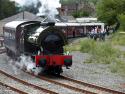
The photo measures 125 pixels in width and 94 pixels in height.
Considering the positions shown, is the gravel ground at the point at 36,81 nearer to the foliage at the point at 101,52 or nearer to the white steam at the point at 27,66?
the white steam at the point at 27,66

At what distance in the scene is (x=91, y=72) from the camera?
64.7 feet

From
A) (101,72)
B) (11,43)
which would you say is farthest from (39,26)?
(11,43)

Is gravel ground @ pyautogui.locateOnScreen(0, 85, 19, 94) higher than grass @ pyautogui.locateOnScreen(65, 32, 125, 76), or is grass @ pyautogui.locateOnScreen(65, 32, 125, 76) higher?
gravel ground @ pyautogui.locateOnScreen(0, 85, 19, 94)

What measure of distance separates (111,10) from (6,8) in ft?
122

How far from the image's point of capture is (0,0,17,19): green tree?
92.1m

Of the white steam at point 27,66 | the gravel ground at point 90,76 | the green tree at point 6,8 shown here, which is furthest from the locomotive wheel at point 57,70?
the green tree at point 6,8

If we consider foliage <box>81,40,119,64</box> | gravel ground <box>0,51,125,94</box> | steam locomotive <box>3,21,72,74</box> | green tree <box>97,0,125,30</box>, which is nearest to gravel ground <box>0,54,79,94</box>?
gravel ground <box>0,51,125,94</box>

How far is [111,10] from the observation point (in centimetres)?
6197

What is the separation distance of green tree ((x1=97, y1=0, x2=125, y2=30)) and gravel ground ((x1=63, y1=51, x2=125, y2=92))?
124 feet

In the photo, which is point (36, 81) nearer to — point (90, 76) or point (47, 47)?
point (47, 47)

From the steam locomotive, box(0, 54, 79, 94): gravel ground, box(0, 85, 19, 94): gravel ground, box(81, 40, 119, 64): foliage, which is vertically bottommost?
box(81, 40, 119, 64): foliage

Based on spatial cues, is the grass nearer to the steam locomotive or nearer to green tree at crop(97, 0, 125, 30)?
the steam locomotive

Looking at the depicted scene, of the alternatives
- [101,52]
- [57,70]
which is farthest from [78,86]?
[101,52]

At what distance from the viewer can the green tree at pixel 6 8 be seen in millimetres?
92062
